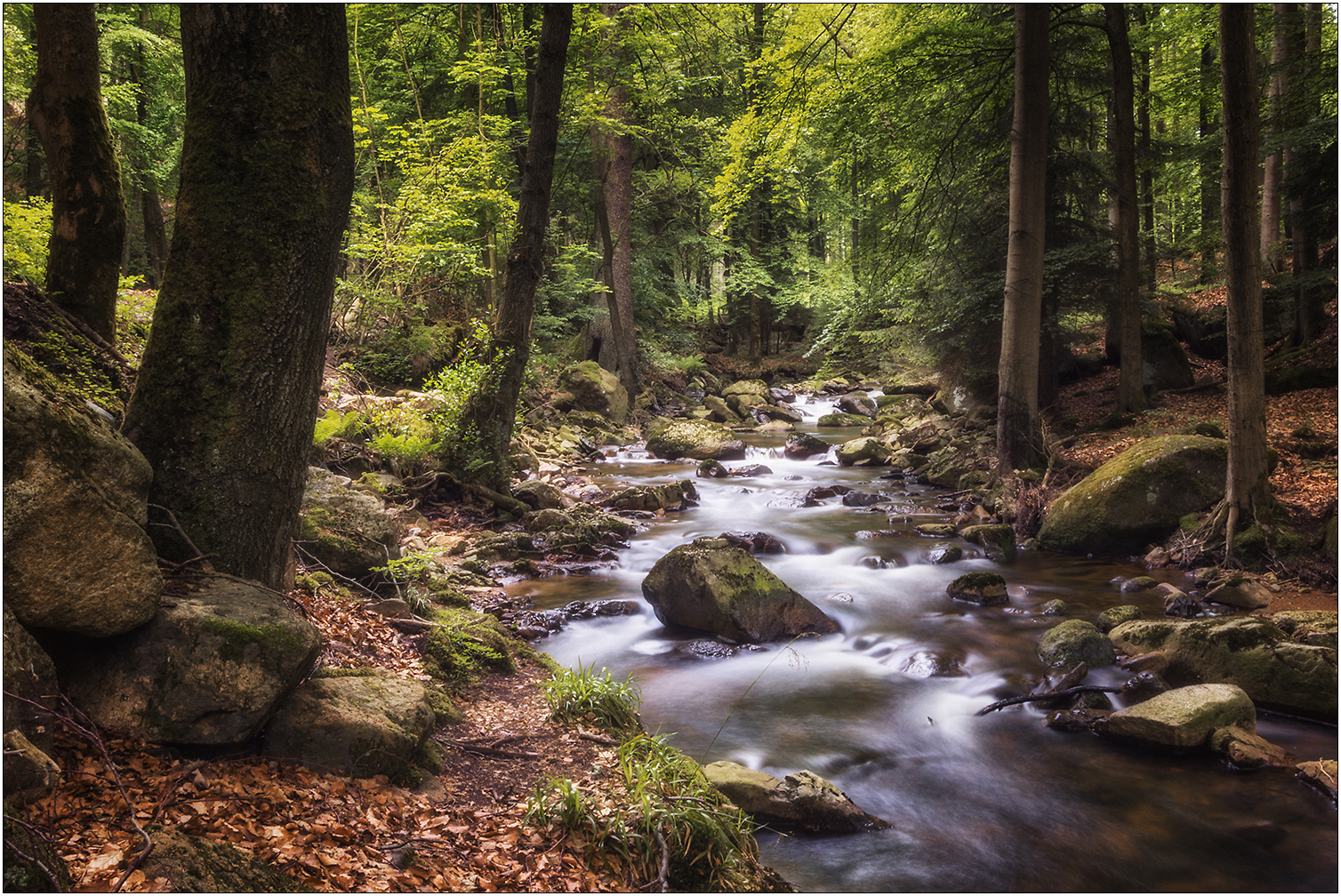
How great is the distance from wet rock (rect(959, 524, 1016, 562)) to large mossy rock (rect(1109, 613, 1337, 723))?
338 cm

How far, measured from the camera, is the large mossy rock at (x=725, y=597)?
7844 millimetres

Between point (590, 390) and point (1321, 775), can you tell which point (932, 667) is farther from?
point (590, 390)

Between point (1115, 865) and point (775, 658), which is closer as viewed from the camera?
point (1115, 865)

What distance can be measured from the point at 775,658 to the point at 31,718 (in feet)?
20.6

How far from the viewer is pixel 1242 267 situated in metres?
8.11

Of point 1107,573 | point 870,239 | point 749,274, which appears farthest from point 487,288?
point 1107,573

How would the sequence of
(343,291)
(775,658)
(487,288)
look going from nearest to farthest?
1. (775,658)
2. (343,291)
3. (487,288)

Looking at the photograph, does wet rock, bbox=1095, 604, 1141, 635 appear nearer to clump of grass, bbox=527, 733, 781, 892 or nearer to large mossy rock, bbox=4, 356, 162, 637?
clump of grass, bbox=527, 733, 781, 892

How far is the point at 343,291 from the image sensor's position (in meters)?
13.9

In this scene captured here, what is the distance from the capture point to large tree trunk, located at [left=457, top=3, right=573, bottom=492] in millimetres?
9633

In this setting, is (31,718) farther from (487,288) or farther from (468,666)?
(487,288)

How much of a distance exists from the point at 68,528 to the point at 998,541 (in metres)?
10.5

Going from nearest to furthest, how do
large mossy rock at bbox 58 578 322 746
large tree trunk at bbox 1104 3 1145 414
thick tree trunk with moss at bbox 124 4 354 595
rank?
large mossy rock at bbox 58 578 322 746
thick tree trunk with moss at bbox 124 4 354 595
large tree trunk at bbox 1104 3 1145 414

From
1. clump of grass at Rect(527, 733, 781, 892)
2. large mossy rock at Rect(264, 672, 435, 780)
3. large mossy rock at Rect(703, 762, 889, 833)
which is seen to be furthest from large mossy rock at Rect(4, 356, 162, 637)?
large mossy rock at Rect(703, 762, 889, 833)
